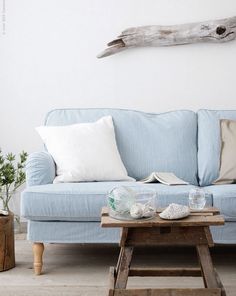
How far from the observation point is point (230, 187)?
2.98 metres

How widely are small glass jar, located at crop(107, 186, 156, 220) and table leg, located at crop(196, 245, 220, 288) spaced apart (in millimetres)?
250

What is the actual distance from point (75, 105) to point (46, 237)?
135 cm

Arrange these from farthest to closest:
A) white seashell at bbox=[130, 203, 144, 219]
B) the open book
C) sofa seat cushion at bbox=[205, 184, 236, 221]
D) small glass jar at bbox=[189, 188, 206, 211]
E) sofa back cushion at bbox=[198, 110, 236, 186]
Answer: sofa back cushion at bbox=[198, 110, 236, 186] → the open book → sofa seat cushion at bbox=[205, 184, 236, 221] → small glass jar at bbox=[189, 188, 206, 211] → white seashell at bbox=[130, 203, 144, 219]

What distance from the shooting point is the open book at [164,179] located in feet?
10.1

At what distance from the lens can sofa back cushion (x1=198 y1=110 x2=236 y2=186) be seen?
11.1 feet

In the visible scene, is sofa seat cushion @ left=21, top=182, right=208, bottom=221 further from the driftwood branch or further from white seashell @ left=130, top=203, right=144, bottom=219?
the driftwood branch

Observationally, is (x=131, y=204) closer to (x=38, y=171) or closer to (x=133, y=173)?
(x=38, y=171)

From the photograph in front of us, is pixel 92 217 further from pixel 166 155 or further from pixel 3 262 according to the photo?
pixel 166 155

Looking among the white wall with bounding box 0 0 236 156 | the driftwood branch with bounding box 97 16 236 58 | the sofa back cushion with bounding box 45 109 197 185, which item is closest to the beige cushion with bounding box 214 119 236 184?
the sofa back cushion with bounding box 45 109 197 185

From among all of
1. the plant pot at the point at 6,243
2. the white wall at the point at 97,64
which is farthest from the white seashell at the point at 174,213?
the white wall at the point at 97,64

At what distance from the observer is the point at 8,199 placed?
3.87 m

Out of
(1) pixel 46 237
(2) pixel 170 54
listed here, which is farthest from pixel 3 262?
(2) pixel 170 54

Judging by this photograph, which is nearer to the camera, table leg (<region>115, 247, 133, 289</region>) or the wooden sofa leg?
table leg (<region>115, 247, 133, 289</region>)

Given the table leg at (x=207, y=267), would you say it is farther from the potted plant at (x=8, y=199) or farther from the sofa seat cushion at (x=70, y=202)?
the potted plant at (x=8, y=199)
